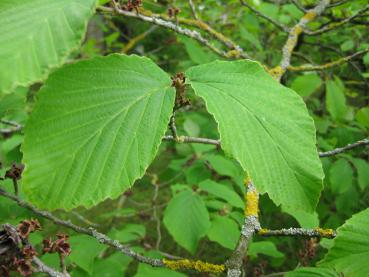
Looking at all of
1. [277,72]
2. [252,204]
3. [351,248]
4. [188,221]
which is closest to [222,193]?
[188,221]

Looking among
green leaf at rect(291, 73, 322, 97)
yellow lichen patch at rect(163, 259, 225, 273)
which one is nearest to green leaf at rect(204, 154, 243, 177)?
green leaf at rect(291, 73, 322, 97)

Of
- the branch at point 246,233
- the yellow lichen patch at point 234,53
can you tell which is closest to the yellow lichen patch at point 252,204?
the branch at point 246,233

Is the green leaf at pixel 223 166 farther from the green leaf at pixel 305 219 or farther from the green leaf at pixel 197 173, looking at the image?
the green leaf at pixel 305 219

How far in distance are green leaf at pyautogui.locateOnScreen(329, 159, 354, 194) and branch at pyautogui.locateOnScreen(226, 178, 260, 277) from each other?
41.3 inches

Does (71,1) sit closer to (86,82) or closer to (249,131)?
(86,82)

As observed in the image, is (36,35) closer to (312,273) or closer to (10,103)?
(10,103)

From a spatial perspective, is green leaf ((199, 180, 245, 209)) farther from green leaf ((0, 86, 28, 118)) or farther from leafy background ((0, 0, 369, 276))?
green leaf ((0, 86, 28, 118))

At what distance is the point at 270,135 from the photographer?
711mm

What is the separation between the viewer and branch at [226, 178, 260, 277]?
2.64 feet

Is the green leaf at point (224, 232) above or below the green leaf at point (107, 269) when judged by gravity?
above

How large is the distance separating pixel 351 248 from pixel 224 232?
0.84 metres

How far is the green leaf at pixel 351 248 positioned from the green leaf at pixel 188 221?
0.76 m

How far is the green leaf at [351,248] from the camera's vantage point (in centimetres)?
78

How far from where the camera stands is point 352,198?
2.13 metres
